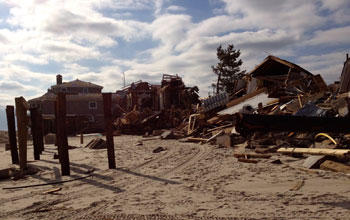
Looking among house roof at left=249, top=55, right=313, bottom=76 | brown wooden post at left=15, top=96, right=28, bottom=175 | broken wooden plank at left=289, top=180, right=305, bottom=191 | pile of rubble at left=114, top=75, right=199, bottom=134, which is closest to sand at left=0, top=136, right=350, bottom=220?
broken wooden plank at left=289, top=180, right=305, bottom=191

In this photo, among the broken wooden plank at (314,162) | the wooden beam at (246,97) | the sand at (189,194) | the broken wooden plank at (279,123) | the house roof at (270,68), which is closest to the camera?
the broken wooden plank at (279,123)

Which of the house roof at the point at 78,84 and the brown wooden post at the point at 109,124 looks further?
Answer: the house roof at the point at 78,84

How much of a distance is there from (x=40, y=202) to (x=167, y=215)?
3054 millimetres

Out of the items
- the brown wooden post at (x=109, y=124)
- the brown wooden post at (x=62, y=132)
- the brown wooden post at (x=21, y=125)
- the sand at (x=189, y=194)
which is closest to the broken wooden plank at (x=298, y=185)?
the sand at (x=189, y=194)

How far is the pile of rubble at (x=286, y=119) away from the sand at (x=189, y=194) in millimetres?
1157

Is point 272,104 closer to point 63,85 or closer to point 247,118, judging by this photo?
point 247,118

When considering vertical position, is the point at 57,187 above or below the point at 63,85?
below

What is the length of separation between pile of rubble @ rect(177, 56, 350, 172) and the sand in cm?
116

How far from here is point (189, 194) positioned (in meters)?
6.18

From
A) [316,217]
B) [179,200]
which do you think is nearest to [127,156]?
[179,200]

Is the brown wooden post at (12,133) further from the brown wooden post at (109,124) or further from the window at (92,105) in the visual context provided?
the window at (92,105)

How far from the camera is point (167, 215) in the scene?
495cm

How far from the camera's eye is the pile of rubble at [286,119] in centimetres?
390

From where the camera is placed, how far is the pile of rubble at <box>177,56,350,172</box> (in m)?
3.90
